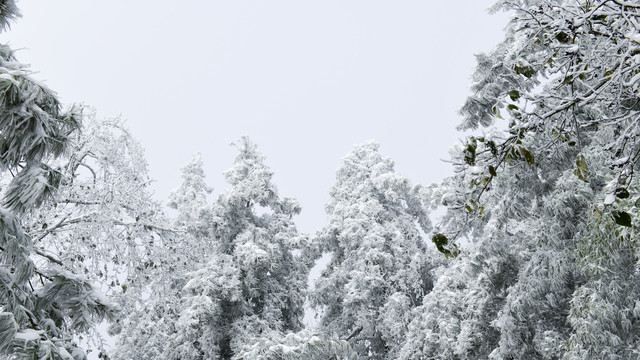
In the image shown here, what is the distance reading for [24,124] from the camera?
367cm

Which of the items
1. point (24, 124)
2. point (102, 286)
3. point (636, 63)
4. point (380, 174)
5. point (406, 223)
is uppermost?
point (380, 174)

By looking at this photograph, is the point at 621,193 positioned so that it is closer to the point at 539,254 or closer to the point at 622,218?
the point at 622,218

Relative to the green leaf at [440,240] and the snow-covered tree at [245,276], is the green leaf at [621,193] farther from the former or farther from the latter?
the snow-covered tree at [245,276]

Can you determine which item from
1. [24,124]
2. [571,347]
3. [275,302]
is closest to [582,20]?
[24,124]

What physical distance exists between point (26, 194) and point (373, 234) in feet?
46.9

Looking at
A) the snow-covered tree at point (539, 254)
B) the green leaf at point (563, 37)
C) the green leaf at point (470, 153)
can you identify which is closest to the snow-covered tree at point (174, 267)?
the snow-covered tree at point (539, 254)

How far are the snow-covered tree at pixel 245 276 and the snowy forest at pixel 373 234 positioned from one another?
6 centimetres

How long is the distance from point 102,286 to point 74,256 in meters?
0.52

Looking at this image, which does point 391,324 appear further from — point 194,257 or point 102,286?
point 102,286

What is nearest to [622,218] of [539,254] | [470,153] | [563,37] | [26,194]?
[470,153]

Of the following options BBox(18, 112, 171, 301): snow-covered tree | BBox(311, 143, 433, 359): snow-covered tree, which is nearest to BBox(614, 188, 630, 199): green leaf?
BBox(18, 112, 171, 301): snow-covered tree

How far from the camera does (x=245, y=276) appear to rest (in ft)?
49.0

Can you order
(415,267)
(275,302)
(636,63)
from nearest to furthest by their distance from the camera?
(636,63), (275,302), (415,267)

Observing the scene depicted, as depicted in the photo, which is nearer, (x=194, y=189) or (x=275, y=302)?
(x=275, y=302)
